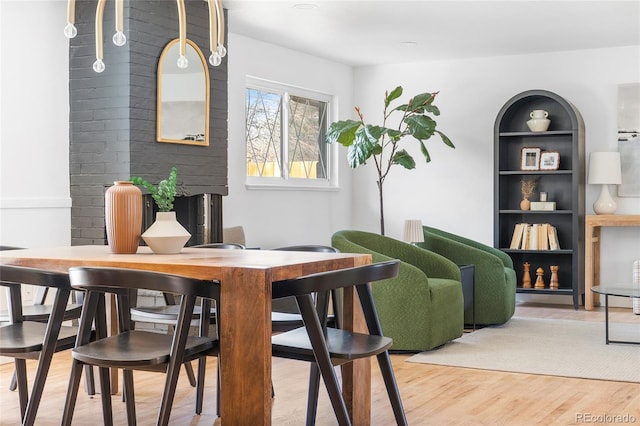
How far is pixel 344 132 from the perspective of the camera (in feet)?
24.6

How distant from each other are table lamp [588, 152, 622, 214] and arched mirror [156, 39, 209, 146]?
3585 millimetres

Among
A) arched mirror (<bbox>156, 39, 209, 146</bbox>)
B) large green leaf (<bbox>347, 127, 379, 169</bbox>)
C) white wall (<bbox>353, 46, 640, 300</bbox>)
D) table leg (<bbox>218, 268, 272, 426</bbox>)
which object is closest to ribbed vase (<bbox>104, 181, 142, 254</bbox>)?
table leg (<bbox>218, 268, 272, 426</bbox>)

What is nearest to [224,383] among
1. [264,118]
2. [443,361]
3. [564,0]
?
[443,361]

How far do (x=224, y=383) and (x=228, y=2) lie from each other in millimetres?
3785

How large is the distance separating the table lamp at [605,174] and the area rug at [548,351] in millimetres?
1376

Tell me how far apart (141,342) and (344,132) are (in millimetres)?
4761

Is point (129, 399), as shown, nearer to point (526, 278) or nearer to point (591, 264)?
point (591, 264)

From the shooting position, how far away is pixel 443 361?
4.95m

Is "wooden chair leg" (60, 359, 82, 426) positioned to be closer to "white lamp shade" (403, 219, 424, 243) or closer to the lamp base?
"white lamp shade" (403, 219, 424, 243)

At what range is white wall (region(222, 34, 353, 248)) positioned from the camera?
280 inches

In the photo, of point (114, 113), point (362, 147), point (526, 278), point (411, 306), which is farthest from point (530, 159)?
point (114, 113)

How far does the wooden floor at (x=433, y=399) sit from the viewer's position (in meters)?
3.68

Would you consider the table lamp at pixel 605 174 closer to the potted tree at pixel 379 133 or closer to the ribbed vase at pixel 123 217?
the potted tree at pixel 379 133

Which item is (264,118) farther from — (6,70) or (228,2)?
(6,70)
